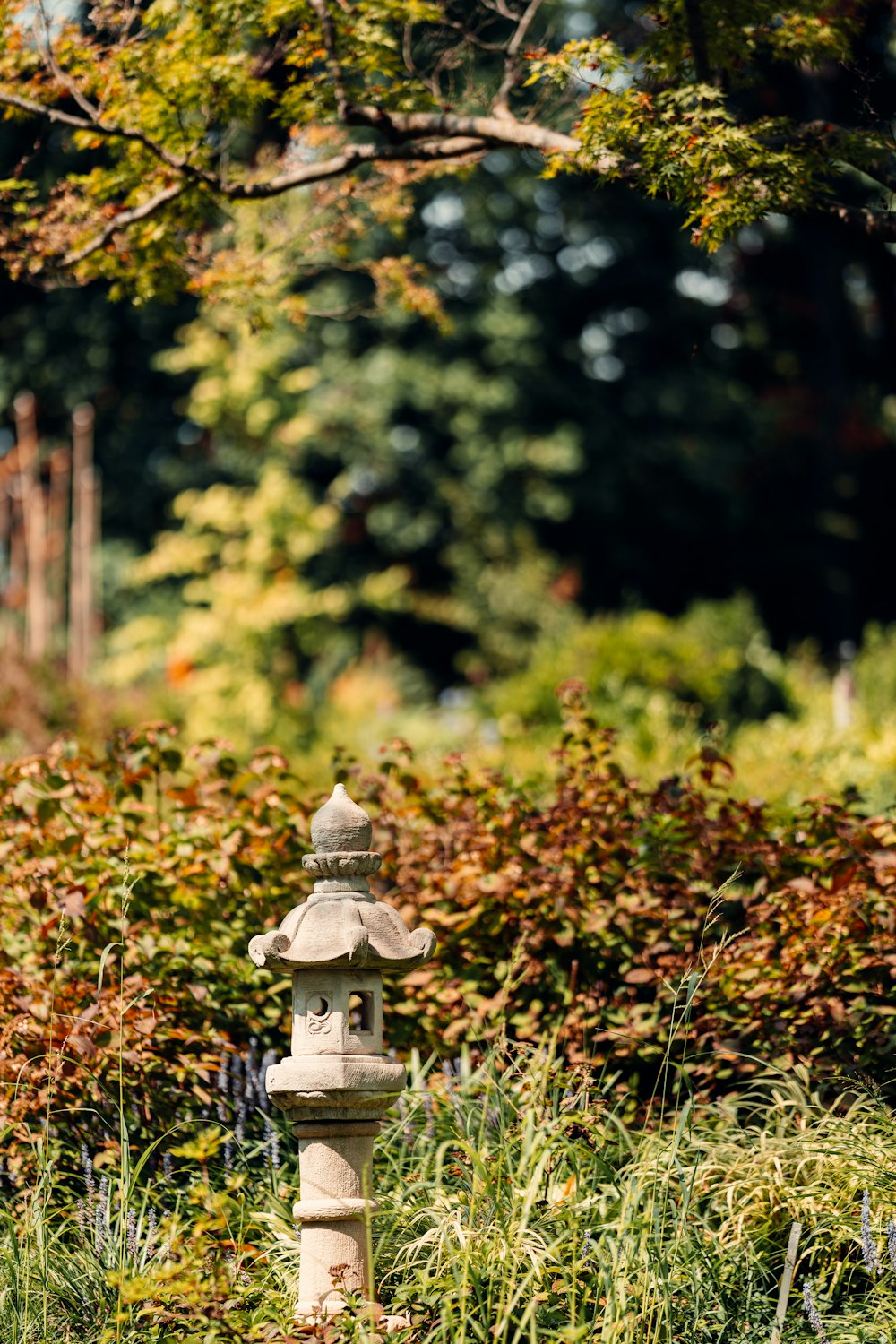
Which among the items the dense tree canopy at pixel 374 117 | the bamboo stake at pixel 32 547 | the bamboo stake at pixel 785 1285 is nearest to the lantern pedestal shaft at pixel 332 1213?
the bamboo stake at pixel 785 1285

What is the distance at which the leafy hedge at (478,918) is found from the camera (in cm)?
416

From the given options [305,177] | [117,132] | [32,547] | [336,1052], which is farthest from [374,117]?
[32,547]

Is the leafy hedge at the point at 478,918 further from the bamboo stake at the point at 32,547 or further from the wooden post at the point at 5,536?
the wooden post at the point at 5,536

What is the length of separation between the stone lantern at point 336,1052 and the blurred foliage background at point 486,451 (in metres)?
11.4

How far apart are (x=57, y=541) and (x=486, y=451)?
218 inches

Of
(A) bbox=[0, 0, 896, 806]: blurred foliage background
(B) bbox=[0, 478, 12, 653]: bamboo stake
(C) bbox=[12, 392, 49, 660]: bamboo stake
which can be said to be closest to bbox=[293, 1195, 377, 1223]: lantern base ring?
(C) bbox=[12, 392, 49, 660]: bamboo stake

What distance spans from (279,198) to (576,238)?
14.7 meters

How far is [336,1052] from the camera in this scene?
131 inches

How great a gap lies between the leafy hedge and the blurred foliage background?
9.88 m

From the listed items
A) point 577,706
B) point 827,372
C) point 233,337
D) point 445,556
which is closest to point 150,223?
point 577,706

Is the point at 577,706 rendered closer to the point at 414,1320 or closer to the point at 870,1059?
Result: the point at 870,1059

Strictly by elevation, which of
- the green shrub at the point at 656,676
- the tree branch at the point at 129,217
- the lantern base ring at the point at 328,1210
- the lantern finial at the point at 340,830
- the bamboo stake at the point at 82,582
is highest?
the bamboo stake at the point at 82,582

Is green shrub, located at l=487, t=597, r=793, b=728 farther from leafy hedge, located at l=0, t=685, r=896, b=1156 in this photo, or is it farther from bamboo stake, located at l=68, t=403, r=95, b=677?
leafy hedge, located at l=0, t=685, r=896, b=1156

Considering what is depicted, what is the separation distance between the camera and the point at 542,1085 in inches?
133
